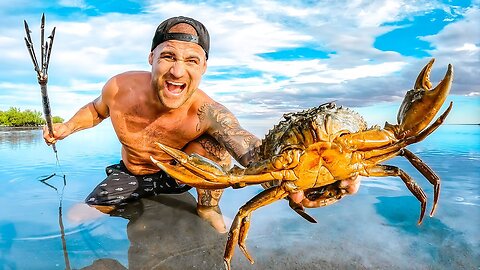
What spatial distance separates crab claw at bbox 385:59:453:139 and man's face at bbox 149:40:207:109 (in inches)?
90.1

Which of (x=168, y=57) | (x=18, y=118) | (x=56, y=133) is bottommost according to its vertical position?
(x=18, y=118)

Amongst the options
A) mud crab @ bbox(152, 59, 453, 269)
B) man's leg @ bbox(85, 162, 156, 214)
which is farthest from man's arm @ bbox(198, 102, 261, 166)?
man's leg @ bbox(85, 162, 156, 214)

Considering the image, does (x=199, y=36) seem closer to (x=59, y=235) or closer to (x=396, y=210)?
(x=59, y=235)

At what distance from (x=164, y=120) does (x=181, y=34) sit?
1.04 meters

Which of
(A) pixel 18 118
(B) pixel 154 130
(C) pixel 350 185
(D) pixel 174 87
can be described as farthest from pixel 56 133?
(A) pixel 18 118

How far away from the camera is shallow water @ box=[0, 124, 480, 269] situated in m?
3.77

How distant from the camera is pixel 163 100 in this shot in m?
4.25

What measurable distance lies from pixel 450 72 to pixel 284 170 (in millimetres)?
1041

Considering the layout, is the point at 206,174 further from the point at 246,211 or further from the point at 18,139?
the point at 18,139

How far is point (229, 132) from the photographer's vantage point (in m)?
4.18

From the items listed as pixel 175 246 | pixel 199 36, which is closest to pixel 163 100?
pixel 199 36

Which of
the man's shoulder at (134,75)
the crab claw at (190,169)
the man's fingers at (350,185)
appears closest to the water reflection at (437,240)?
the man's fingers at (350,185)

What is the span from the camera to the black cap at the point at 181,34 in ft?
13.8

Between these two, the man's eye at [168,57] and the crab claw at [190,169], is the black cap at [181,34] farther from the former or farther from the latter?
the crab claw at [190,169]
